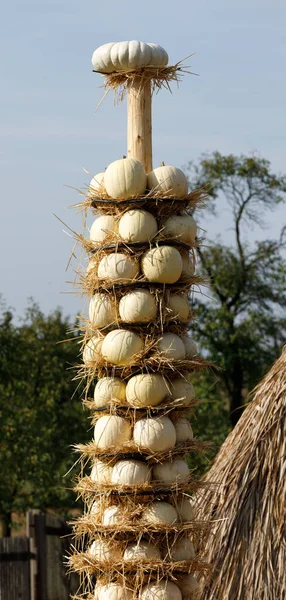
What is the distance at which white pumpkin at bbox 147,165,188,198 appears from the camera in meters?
4.25

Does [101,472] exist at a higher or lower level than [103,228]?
lower

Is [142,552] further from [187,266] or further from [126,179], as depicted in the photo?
[126,179]

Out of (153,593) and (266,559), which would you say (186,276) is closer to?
(153,593)

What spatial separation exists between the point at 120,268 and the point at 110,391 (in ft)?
1.72

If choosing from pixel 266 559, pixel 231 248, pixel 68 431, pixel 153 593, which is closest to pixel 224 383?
pixel 231 248

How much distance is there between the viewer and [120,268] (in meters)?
4.17

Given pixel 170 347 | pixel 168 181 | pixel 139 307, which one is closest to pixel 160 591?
pixel 170 347

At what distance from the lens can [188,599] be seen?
4.10 m

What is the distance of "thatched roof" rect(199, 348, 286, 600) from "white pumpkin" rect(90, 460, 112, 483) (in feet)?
3.56

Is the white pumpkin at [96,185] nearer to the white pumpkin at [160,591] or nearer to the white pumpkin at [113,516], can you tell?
the white pumpkin at [113,516]

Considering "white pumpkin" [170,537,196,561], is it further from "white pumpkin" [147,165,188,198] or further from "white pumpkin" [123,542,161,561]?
"white pumpkin" [147,165,188,198]

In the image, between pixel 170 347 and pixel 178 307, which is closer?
pixel 170 347

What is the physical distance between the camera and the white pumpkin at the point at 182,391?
4.15m

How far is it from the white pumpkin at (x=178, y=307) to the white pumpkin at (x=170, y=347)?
98mm
